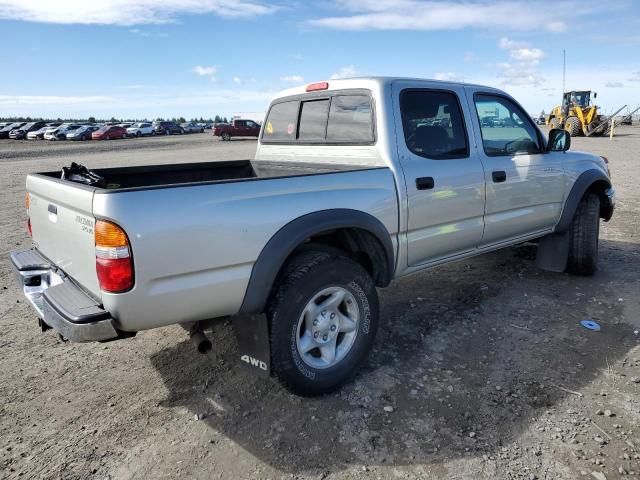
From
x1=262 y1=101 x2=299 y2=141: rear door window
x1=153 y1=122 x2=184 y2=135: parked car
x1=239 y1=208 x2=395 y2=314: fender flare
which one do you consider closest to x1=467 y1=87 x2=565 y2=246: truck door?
x1=262 y1=101 x2=299 y2=141: rear door window

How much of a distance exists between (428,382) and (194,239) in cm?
181

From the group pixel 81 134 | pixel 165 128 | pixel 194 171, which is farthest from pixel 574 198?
pixel 165 128

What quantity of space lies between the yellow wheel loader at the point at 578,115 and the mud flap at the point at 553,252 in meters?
27.9

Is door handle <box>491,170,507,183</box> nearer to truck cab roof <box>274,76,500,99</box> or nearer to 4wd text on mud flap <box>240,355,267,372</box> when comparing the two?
truck cab roof <box>274,76,500,99</box>

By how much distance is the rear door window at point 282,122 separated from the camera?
14.3 feet

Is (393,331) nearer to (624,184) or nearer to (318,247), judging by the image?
(318,247)

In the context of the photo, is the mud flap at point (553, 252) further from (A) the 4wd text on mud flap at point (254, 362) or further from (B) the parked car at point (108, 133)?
(B) the parked car at point (108, 133)

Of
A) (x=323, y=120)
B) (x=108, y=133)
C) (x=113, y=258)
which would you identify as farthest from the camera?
(x=108, y=133)

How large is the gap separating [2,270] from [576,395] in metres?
5.73

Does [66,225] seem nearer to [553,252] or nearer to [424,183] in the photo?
[424,183]

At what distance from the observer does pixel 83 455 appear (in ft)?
8.51

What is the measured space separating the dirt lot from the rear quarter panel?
2.45 feet

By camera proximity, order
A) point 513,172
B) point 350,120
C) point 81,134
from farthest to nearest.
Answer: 1. point 81,134
2. point 513,172
3. point 350,120

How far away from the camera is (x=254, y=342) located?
2854mm
